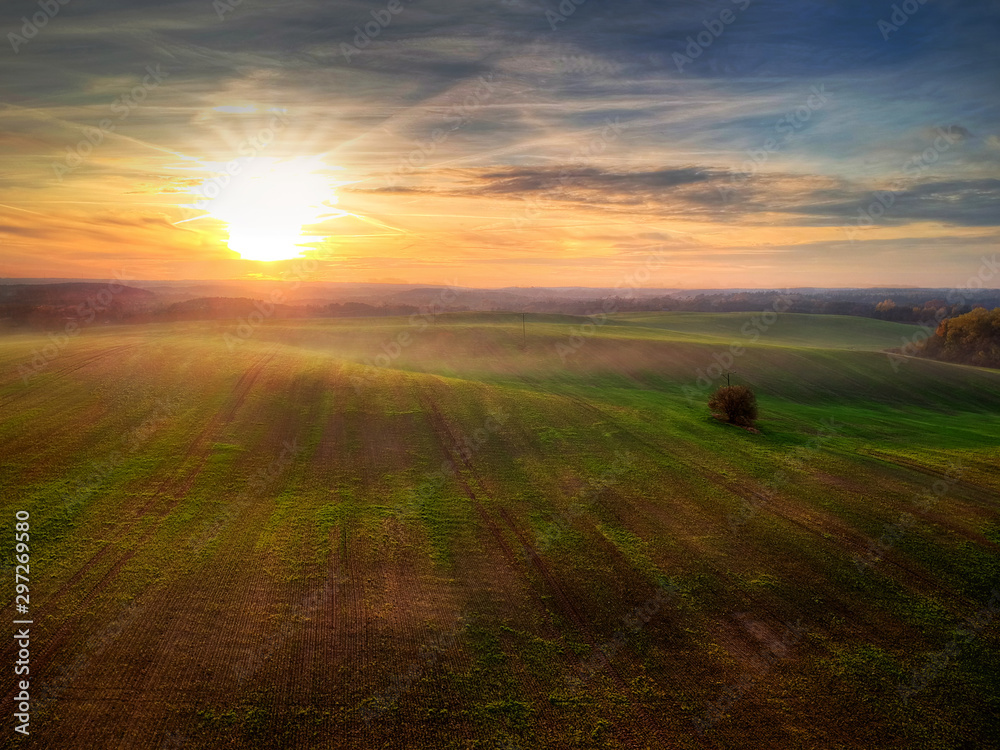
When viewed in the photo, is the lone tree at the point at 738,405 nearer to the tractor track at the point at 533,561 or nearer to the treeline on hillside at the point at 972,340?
the tractor track at the point at 533,561

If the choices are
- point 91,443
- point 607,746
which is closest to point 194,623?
point 607,746

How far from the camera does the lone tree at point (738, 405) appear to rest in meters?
37.0

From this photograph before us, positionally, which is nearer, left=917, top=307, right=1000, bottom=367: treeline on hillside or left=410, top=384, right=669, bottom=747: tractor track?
left=410, top=384, right=669, bottom=747: tractor track

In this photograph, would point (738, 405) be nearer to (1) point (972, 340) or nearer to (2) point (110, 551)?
(2) point (110, 551)

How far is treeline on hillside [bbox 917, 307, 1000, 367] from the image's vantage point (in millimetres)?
88438

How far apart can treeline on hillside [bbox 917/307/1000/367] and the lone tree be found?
80.1 meters

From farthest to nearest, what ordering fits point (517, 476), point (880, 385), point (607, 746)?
1. point (880, 385)
2. point (517, 476)
3. point (607, 746)

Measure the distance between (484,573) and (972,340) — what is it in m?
111

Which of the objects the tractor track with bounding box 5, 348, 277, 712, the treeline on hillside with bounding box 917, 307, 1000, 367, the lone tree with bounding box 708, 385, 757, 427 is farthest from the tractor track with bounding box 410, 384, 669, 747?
the treeline on hillside with bounding box 917, 307, 1000, 367

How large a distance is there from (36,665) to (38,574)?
181 inches

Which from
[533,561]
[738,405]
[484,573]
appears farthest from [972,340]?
[484,573]

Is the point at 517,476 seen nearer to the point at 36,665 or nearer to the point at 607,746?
the point at 607,746

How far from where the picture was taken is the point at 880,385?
2549 inches

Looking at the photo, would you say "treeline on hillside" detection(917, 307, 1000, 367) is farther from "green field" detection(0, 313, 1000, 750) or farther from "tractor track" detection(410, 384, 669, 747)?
"tractor track" detection(410, 384, 669, 747)
